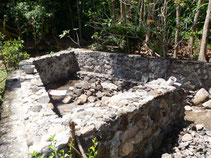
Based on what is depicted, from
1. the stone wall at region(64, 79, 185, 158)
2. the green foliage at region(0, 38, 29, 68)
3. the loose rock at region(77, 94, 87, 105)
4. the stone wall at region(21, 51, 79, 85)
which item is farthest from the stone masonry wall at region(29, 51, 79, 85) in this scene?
the stone wall at region(64, 79, 185, 158)

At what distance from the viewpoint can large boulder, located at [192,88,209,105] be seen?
4.49 meters

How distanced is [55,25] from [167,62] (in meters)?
8.55

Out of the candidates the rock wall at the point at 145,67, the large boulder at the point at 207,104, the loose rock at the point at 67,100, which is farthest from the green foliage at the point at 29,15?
the large boulder at the point at 207,104

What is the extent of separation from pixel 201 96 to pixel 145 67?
1657 millimetres

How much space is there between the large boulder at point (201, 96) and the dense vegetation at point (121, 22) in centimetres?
147

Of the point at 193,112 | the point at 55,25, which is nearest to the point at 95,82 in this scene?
the point at 193,112

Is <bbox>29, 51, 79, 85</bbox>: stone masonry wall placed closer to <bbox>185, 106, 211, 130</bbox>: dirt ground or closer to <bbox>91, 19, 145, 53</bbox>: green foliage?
<bbox>91, 19, 145, 53</bbox>: green foliage

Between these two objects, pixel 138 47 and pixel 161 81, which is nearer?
pixel 161 81

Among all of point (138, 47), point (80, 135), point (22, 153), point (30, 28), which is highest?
point (30, 28)

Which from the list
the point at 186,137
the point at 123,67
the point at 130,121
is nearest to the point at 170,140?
the point at 186,137

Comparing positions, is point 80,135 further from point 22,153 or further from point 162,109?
point 162,109

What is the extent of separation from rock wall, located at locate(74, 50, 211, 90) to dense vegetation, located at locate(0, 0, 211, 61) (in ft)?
1.60

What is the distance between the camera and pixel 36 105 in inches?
107

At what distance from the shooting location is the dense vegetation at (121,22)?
5.25 metres
